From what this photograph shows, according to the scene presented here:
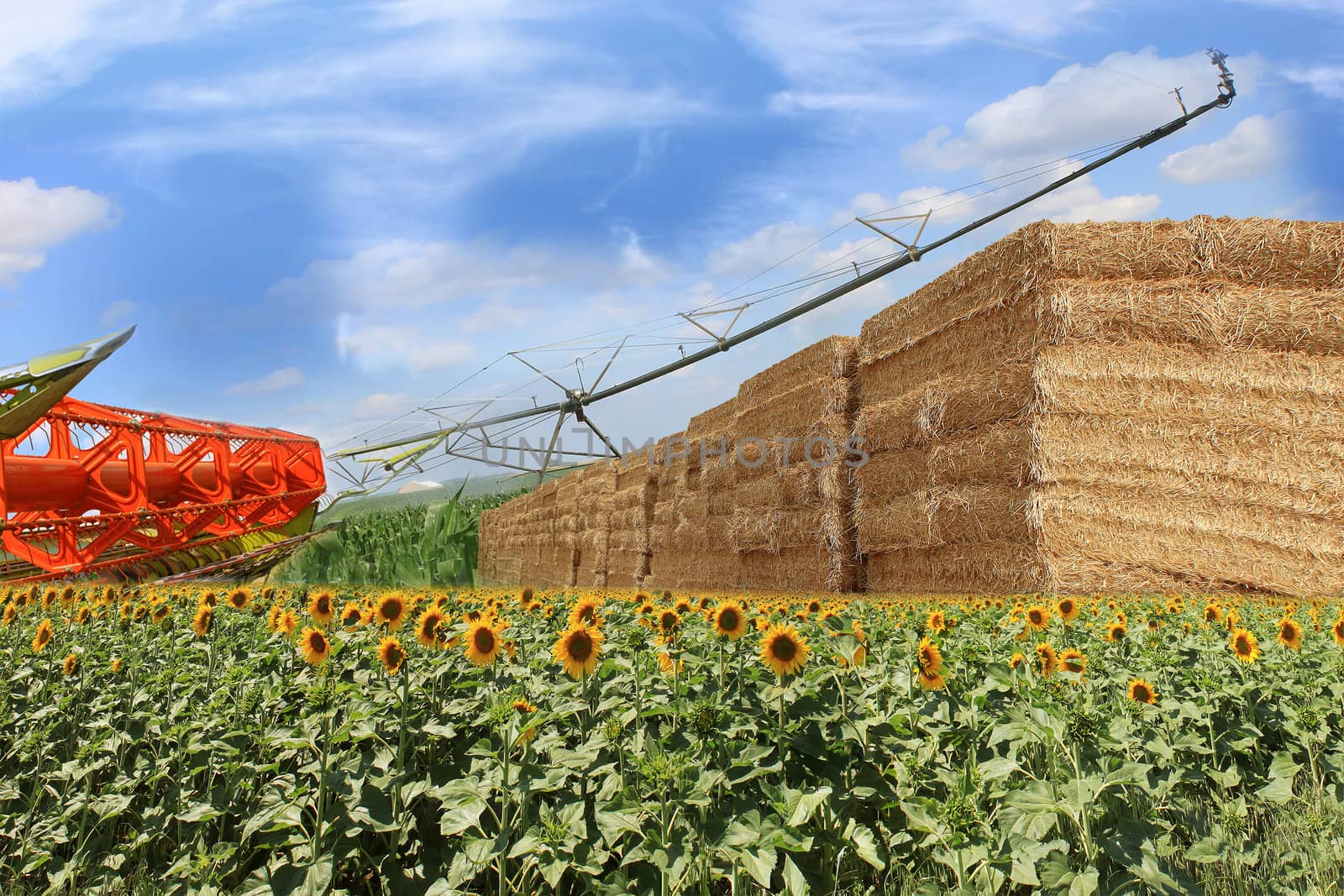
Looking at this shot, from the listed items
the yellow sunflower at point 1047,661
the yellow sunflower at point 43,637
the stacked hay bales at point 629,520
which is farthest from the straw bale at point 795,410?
the yellow sunflower at point 43,637

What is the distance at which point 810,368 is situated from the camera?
37.7 feet

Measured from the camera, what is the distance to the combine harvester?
9609 mm

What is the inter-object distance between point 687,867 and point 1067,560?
7030 millimetres

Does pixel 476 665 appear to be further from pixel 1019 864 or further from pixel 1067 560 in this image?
pixel 1067 560

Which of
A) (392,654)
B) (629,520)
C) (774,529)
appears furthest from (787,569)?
(392,654)

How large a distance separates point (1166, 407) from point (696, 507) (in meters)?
8.61

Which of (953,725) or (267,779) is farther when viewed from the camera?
(267,779)

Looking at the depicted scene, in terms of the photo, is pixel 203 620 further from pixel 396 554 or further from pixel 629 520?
pixel 396 554

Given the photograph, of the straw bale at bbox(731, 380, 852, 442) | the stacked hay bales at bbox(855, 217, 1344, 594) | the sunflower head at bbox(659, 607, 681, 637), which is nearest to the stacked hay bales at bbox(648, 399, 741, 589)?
the straw bale at bbox(731, 380, 852, 442)

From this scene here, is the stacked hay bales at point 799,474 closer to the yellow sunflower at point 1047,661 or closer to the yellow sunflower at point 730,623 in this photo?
the yellow sunflower at point 1047,661

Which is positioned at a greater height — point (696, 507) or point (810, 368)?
point (810, 368)

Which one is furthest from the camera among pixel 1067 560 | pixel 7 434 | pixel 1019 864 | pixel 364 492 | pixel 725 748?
pixel 364 492

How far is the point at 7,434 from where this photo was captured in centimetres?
956

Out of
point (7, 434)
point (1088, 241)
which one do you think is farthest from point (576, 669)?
point (7, 434)
